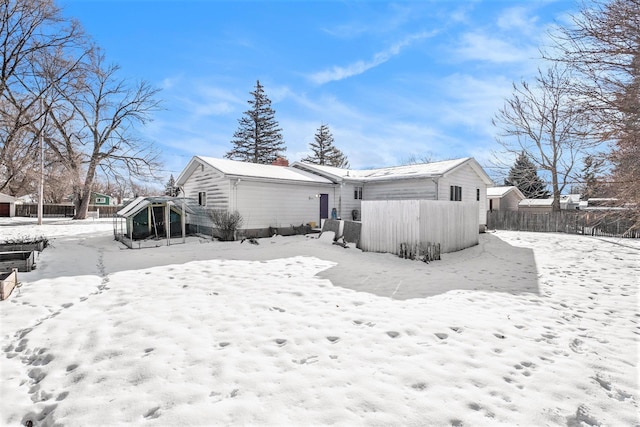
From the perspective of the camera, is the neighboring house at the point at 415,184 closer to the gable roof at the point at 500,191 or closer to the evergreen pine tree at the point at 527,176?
the evergreen pine tree at the point at 527,176

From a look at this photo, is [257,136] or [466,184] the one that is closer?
[466,184]

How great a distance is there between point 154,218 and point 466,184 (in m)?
17.2

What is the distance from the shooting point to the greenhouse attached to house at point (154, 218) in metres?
13.1

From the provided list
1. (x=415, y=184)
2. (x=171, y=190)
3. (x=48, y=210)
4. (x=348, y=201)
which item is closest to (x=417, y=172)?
(x=415, y=184)

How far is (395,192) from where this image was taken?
1770 centimetres

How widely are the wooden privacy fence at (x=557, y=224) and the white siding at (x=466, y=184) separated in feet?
11.0

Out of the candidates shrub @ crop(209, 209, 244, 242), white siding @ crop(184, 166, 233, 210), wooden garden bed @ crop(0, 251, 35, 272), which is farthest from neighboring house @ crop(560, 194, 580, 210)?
wooden garden bed @ crop(0, 251, 35, 272)

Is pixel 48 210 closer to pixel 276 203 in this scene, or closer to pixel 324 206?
pixel 276 203

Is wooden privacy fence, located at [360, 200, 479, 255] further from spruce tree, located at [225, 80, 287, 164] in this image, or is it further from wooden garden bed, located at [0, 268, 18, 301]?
spruce tree, located at [225, 80, 287, 164]

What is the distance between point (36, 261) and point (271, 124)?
3711 cm

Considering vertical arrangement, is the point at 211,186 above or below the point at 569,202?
above

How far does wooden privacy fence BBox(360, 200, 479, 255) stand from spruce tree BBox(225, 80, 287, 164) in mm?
33084

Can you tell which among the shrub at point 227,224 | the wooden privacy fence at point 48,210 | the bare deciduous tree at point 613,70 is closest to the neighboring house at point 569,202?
the bare deciduous tree at point 613,70

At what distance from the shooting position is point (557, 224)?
19.1 meters
